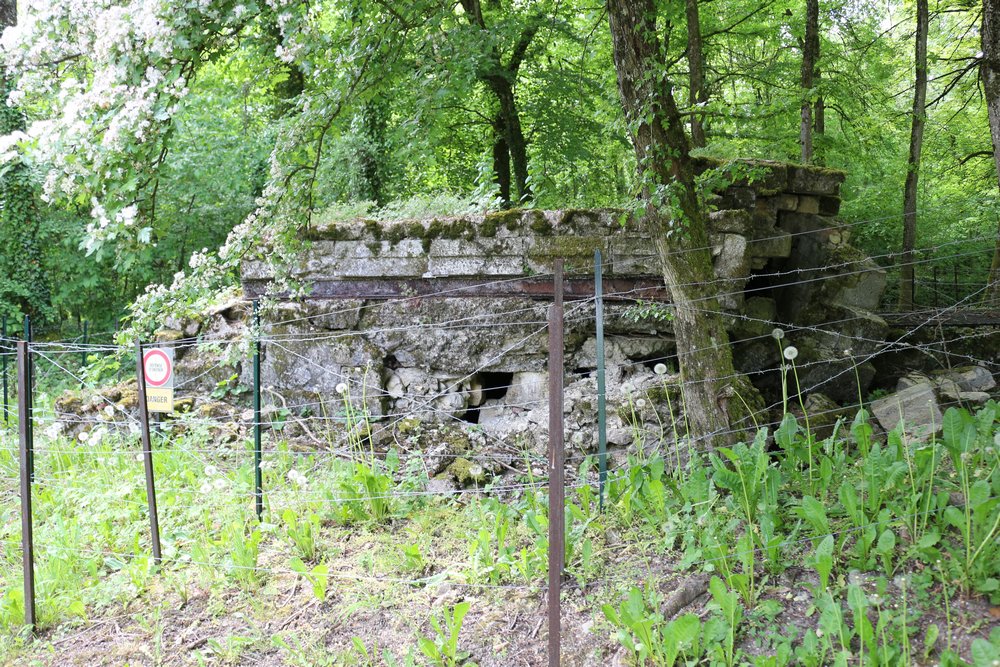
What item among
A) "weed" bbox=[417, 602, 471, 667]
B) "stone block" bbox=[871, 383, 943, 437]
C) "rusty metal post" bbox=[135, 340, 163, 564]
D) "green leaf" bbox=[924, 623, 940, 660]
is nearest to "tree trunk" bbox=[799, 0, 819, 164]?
"stone block" bbox=[871, 383, 943, 437]

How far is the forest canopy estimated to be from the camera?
11.9 ft

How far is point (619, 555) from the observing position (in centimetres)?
370

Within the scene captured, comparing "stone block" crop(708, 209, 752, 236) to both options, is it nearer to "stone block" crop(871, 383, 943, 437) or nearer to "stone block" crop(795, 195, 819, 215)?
"stone block" crop(795, 195, 819, 215)

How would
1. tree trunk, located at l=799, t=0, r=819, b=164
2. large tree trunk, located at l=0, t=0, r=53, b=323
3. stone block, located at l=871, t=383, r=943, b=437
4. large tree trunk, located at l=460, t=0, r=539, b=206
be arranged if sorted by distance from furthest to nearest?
1. large tree trunk, located at l=460, t=0, r=539, b=206
2. large tree trunk, located at l=0, t=0, r=53, b=323
3. tree trunk, located at l=799, t=0, r=819, b=164
4. stone block, located at l=871, t=383, r=943, b=437

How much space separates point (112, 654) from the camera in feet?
11.4

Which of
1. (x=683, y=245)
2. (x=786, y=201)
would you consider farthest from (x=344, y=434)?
(x=786, y=201)

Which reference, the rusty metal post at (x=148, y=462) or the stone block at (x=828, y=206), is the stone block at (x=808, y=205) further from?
the rusty metal post at (x=148, y=462)

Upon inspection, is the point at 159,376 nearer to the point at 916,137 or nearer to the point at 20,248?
the point at 20,248

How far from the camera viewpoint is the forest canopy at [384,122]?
11.9 feet

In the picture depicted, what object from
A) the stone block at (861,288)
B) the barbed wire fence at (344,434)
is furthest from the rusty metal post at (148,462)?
the stone block at (861,288)

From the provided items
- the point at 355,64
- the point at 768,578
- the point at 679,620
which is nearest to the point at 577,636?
the point at 679,620

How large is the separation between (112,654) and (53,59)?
3.03m

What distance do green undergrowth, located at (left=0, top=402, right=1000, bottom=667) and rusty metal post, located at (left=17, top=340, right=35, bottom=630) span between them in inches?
A: 5.8

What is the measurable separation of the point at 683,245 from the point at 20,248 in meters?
9.71
